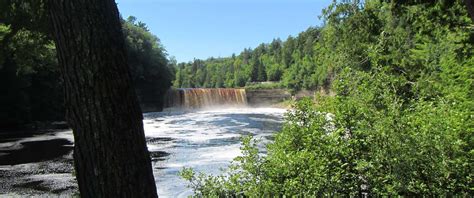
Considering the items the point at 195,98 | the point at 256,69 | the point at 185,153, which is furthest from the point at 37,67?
the point at 256,69

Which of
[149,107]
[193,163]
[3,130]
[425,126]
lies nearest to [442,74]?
[425,126]

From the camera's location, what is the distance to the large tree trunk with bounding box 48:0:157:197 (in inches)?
77.7

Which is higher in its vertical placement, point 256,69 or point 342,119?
point 256,69

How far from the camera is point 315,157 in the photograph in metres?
5.46

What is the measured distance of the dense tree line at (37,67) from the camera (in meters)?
8.52

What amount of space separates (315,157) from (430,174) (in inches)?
53.4

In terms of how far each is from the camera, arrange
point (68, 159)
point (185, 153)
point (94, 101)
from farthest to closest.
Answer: point (185, 153) < point (68, 159) < point (94, 101)

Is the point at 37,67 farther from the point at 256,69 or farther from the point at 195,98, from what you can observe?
the point at 256,69

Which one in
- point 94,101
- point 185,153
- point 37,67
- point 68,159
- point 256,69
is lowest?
point 185,153

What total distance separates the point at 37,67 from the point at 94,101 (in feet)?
104

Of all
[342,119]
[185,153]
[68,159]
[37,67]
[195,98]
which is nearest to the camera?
[342,119]

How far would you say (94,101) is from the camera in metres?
1.97

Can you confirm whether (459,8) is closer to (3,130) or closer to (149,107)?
(3,130)

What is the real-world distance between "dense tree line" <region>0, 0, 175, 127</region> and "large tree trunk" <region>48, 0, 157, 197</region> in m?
0.22
